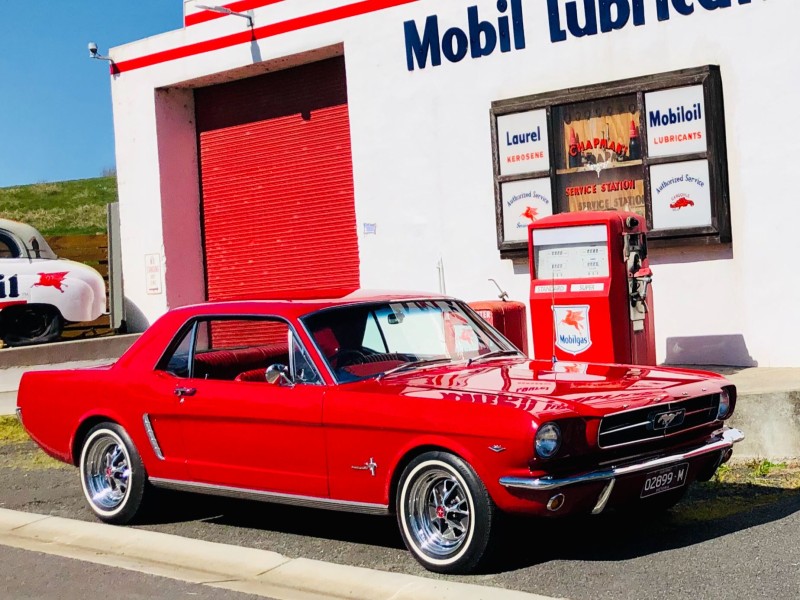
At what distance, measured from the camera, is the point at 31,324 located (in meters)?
16.4

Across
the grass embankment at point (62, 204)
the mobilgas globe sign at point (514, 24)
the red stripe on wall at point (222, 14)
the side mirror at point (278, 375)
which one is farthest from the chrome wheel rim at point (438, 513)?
the grass embankment at point (62, 204)

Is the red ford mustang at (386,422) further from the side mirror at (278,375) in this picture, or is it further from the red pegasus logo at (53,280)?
the red pegasus logo at (53,280)

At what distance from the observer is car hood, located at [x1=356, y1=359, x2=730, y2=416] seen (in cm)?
579

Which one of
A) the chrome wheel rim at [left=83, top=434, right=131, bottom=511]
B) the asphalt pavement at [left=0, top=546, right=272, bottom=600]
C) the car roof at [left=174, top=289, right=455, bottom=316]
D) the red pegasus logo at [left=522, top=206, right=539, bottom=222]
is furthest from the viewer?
the red pegasus logo at [left=522, top=206, right=539, bottom=222]

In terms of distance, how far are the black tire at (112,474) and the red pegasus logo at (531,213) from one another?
6498 millimetres

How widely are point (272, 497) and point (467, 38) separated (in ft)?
26.6

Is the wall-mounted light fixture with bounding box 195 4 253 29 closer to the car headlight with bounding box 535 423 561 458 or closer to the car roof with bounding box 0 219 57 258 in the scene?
the car roof with bounding box 0 219 57 258

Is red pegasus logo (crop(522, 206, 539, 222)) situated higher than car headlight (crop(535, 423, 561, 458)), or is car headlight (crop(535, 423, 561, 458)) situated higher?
red pegasus logo (crop(522, 206, 539, 222))

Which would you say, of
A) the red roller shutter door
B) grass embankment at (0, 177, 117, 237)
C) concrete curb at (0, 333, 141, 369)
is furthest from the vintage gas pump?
grass embankment at (0, 177, 117, 237)

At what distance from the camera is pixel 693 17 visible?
38.9 feet

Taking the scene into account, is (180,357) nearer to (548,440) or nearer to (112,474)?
(112,474)

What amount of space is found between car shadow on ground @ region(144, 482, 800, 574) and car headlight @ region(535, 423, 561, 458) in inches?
16.4

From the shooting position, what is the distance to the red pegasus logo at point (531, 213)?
42.5 feet

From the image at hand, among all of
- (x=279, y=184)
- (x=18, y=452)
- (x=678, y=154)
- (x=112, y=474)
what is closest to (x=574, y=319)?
(x=678, y=154)
